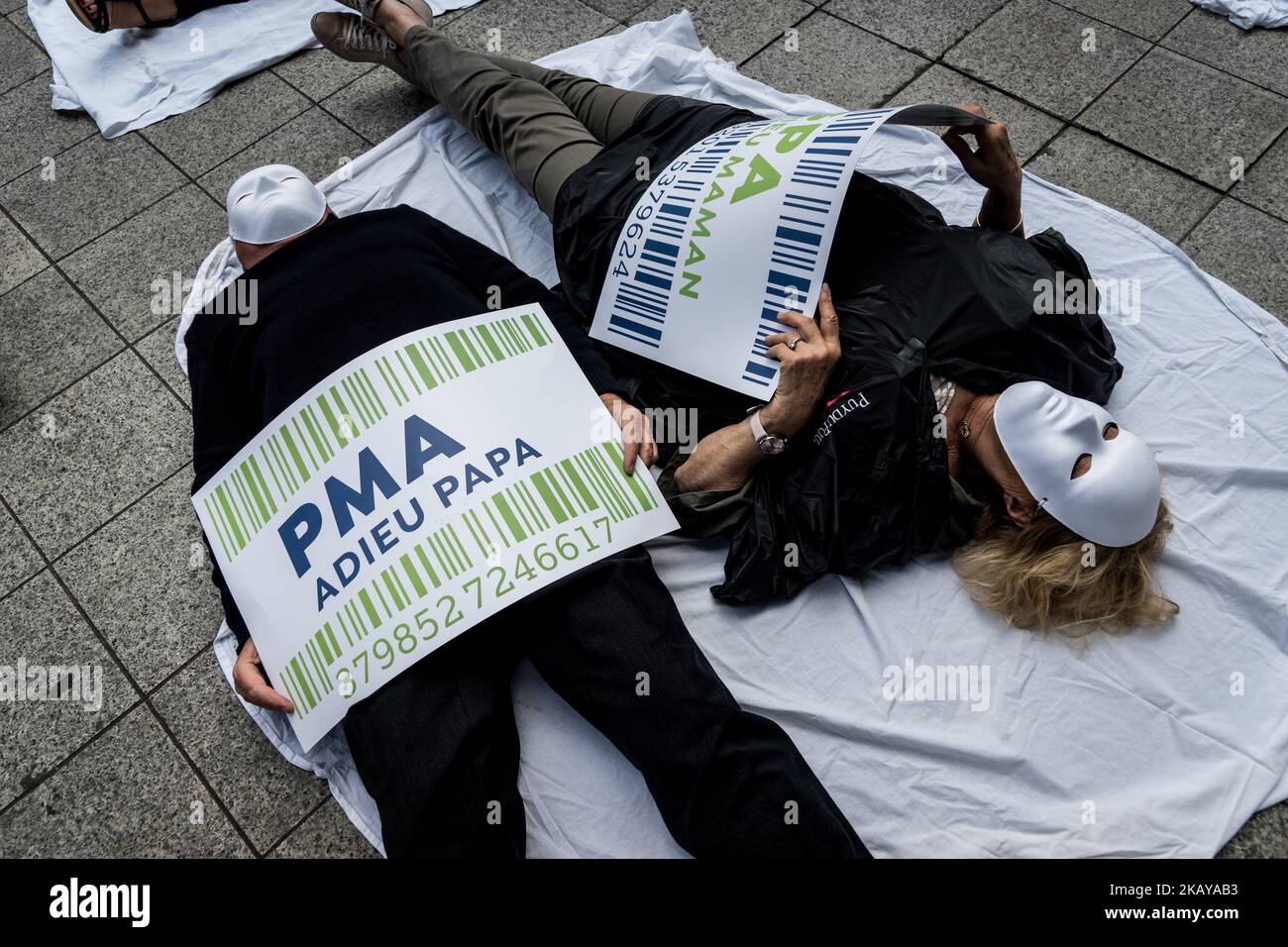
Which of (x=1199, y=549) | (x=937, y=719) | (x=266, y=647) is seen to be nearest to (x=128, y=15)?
(x=266, y=647)

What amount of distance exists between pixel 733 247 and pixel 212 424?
1.51 meters

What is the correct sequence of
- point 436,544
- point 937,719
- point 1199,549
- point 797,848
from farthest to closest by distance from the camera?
1. point 1199,549
2. point 937,719
3. point 436,544
4. point 797,848

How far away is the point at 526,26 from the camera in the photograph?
13.9 ft

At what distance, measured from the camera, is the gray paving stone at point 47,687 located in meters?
2.42

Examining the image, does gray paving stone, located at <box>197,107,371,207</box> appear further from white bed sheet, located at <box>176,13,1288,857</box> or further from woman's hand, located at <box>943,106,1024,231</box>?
woman's hand, located at <box>943,106,1024,231</box>

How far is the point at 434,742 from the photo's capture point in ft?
6.81

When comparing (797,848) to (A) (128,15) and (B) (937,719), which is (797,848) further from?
(A) (128,15)

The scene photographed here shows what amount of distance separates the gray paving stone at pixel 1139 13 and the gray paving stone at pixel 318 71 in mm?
3205

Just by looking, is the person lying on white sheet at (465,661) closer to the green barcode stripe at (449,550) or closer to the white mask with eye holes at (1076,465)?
the green barcode stripe at (449,550)

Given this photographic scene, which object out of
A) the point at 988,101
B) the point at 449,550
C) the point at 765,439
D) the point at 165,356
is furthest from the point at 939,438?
the point at 165,356

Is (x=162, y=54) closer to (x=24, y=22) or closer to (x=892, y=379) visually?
(x=24, y=22)

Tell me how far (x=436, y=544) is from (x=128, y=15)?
3556 mm

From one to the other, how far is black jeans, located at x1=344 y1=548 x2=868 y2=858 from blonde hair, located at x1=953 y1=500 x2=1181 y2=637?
708 millimetres

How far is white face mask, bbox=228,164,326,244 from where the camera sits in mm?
2623
